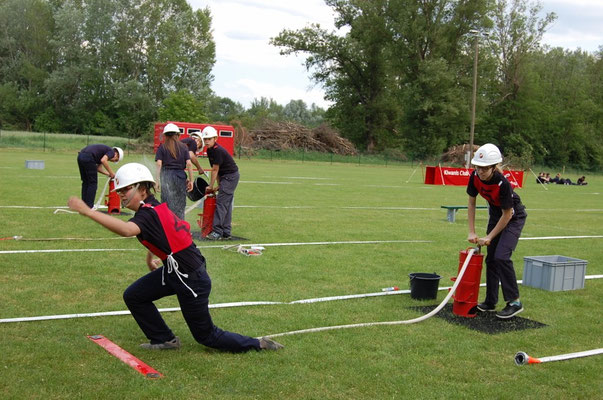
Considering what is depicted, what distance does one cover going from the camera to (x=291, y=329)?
20.3 feet

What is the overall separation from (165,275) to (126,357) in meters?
0.78

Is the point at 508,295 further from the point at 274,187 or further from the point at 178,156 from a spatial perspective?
the point at 274,187

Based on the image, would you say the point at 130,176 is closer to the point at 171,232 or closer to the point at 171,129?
the point at 171,232

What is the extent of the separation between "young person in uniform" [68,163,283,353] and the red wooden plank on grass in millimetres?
266

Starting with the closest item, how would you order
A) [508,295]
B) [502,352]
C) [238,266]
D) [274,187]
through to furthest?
[502,352] → [508,295] → [238,266] → [274,187]

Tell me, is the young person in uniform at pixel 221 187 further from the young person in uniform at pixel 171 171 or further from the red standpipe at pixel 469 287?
the red standpipe at pixel 469 287

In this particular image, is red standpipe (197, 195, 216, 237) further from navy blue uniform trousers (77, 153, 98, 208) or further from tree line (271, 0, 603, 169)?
tree line (271, 0, 603, 169)

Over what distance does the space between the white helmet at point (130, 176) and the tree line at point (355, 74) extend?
58478 millimetres

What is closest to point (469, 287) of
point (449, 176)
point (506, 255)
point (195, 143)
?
point (506, 255)

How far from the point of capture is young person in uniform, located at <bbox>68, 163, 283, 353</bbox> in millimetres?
4930

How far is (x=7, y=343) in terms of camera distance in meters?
5.33

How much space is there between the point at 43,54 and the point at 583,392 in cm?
8070

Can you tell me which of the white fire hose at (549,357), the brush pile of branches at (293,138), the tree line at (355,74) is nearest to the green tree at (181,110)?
the tree line at (355,74)

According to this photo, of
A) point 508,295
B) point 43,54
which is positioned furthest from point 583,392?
point 43,54
